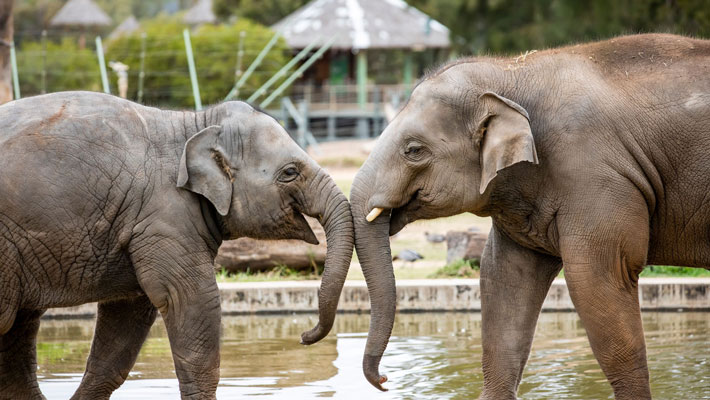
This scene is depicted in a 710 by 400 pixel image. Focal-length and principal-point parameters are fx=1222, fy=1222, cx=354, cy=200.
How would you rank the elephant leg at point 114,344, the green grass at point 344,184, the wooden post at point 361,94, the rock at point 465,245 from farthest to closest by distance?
the wooden post at point 361,94, the green grass at point 344,184, the rock at point 465,245, the elephant leg at point 114,344

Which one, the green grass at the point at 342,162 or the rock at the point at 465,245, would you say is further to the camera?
the green grass at the point at 342,162

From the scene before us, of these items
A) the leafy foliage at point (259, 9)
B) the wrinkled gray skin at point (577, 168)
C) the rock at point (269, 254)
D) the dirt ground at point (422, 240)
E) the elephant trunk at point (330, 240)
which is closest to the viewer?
the wrinkled gray skin at point (577, 168)

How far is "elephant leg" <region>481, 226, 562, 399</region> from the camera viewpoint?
7.97m

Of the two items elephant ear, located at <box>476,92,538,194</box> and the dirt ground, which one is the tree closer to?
the dirt ground

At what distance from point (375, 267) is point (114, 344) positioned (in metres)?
1.77

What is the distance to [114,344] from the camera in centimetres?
779

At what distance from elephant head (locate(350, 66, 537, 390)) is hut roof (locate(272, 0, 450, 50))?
37.2 m

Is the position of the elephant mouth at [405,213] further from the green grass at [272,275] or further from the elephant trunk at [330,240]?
the green grass at [272,275]

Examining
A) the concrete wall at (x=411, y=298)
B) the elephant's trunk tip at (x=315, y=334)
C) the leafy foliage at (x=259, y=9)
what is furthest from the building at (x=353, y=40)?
the elephant's trunk tip at (x=315, y=334)

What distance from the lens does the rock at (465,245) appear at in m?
13.7

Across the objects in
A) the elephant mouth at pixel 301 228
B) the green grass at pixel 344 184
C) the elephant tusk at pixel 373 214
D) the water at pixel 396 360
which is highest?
the green grass at pixel 344 184

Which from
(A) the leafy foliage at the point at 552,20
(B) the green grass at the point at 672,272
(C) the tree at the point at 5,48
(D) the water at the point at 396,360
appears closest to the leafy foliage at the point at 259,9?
(A) the leafy foliage at the point at 552,20

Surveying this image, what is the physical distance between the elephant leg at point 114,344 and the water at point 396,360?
2.98ft

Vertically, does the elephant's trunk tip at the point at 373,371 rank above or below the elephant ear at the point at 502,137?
below
